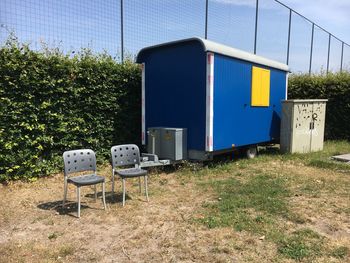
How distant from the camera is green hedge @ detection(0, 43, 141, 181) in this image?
6191 millimetres

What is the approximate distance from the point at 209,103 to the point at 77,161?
3.11 meters

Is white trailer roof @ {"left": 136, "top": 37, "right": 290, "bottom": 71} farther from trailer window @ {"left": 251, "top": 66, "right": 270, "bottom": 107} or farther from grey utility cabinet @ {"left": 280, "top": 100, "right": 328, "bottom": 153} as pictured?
grey utility cabinet @ {"left": 280, "top": 100, "right": 328, "bottom": 153}

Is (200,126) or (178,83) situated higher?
(178,83)

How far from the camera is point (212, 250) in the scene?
3.68m

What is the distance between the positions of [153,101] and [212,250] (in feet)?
16.4

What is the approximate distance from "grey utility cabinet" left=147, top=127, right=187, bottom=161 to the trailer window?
95.6 inches

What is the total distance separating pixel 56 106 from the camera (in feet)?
22.7

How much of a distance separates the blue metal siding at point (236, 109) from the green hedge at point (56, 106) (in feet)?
8.10

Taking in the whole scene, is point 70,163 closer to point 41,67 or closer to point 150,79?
point 41,67

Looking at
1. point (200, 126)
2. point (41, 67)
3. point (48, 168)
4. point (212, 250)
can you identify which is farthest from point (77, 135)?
point (212, 250)

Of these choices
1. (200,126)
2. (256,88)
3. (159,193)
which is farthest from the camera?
(256,88)

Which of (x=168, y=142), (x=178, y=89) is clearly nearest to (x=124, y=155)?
(x=168, y=142)

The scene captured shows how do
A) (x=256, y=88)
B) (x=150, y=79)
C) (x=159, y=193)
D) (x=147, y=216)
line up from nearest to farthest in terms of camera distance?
(x=147, y=216) < (x=159, y=193) < (x=150, y=79) < (x=256, y=88)

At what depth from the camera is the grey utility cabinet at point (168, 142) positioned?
7.23 m
